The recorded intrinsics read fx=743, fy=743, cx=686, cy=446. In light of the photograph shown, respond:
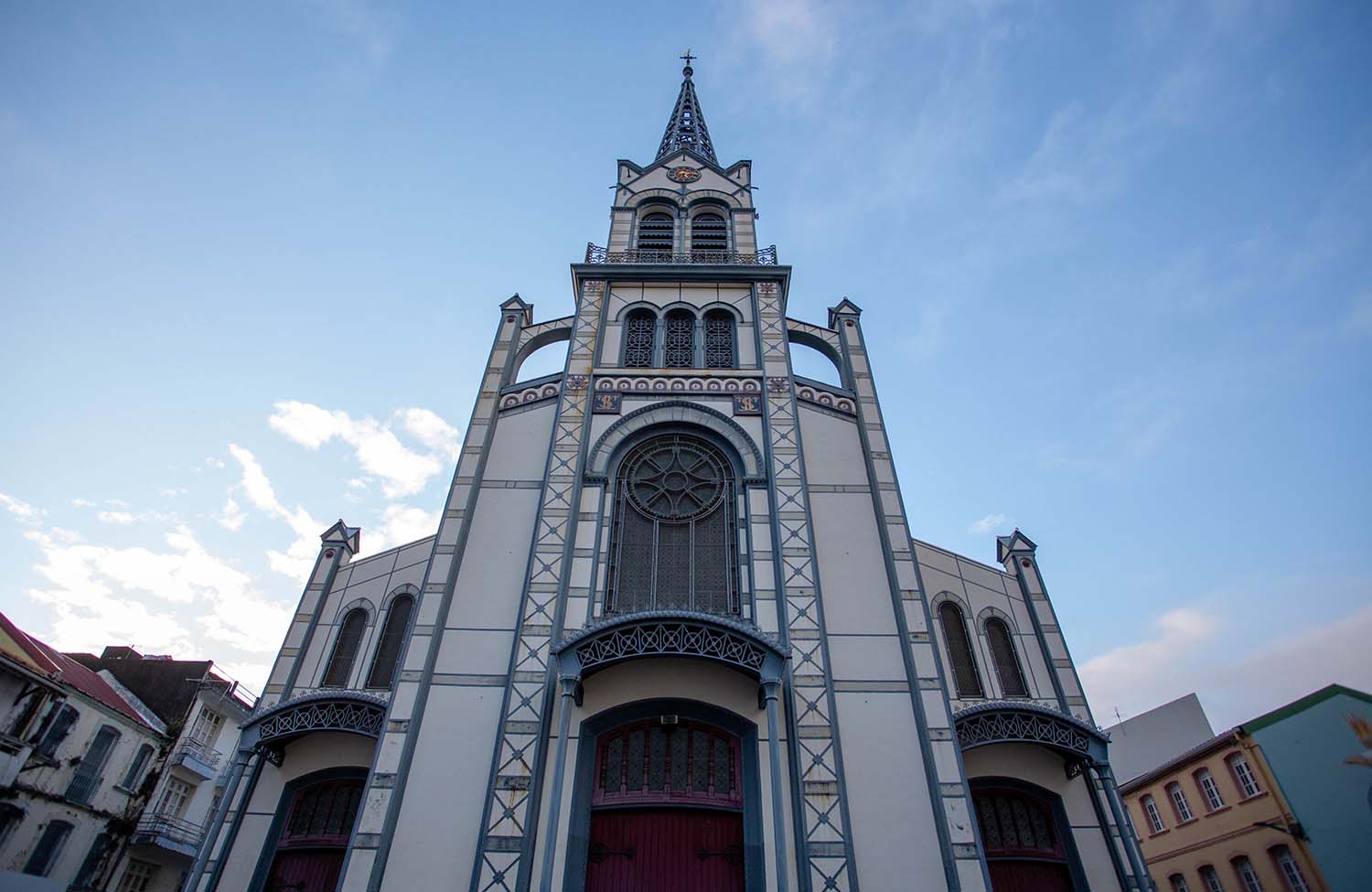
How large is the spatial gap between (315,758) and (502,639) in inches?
181

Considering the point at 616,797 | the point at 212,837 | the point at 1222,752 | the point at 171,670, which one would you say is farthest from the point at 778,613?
the point at 171,670

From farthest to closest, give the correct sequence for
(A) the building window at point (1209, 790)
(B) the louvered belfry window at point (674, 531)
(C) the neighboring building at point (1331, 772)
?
(A) the building window at point (1209, 790)
(C) the neighboring building at point (1331, 772)
(B) the louvered belfry window at point (674, 531)

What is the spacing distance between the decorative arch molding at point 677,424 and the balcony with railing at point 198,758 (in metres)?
22.5

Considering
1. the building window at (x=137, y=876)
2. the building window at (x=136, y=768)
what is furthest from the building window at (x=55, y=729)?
the building window at (x=137, y=876)

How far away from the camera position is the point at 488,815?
41.7ft

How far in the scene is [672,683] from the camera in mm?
14211

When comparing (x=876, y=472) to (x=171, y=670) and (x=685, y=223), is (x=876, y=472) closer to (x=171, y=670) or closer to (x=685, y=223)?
(x=685, y=223)

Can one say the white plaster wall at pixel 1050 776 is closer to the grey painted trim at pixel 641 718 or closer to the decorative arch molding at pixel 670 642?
the grey painted trim at pixel 641 718

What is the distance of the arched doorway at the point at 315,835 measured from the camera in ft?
46.5

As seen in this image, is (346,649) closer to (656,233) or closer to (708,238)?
(656,233)

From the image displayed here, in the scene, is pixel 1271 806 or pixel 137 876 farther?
pixel 137 876

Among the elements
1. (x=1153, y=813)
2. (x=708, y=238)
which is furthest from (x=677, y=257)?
(x=1153, y=813)

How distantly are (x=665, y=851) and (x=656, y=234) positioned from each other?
61.8ft

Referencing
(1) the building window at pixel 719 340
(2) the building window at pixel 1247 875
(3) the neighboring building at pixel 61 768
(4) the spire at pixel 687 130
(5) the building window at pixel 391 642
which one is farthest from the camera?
(4) the spire at pixel 687 130
